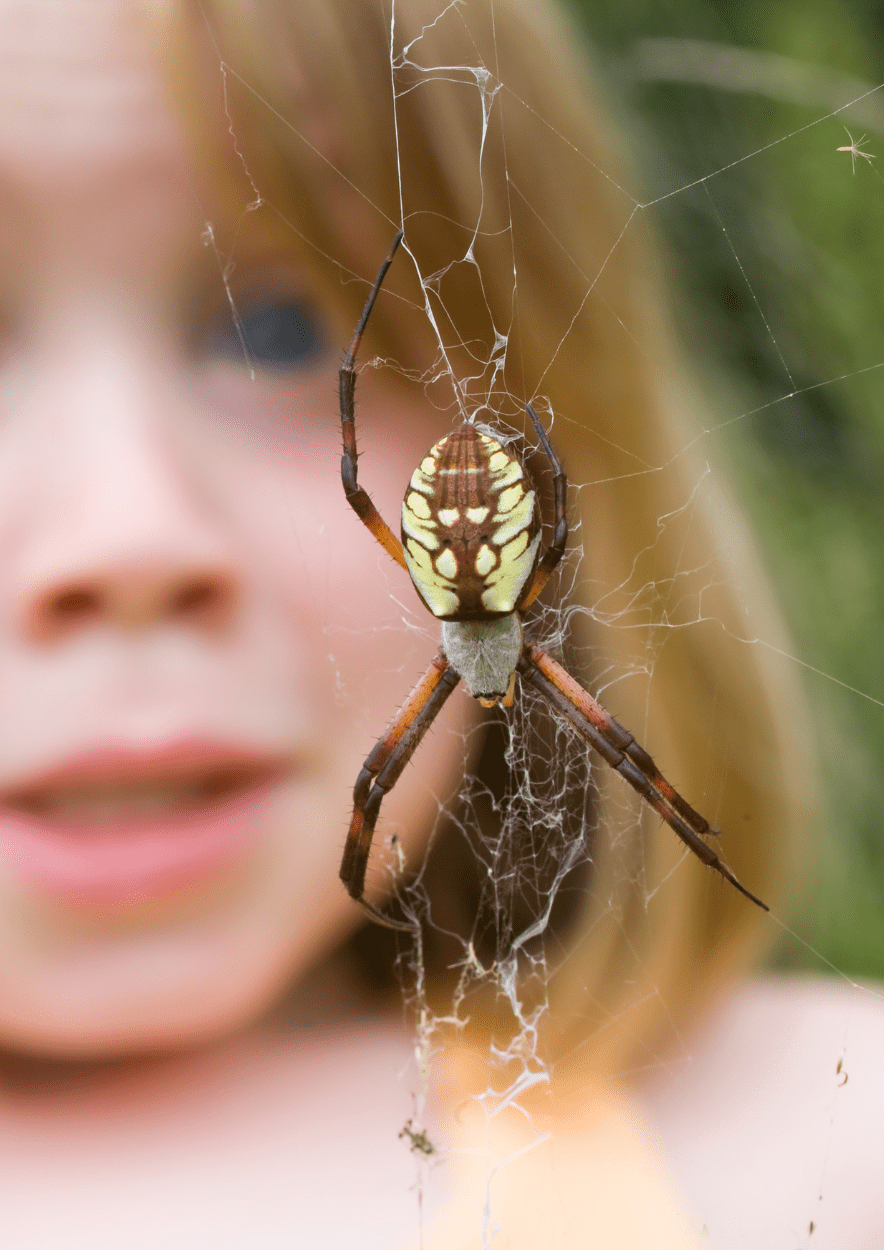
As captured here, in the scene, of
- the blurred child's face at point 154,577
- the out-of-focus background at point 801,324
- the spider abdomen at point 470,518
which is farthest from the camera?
the out-of-focus background at point 801,324

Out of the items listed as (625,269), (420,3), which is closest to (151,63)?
(420,3)

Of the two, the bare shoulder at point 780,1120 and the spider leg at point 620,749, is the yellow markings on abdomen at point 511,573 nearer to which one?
the spider leg at point 620,749

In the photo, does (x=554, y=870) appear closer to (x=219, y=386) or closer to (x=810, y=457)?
(x=219, y=386)

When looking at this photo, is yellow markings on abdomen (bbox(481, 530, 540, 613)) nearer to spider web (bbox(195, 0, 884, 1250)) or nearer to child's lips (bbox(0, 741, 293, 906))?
spider web (bbox(195, 0, 884, 1250))

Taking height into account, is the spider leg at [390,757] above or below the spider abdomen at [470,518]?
below

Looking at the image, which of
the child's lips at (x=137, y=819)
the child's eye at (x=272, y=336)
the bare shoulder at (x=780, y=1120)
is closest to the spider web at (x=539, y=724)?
the bare shoulder at (x=780, y=1120)

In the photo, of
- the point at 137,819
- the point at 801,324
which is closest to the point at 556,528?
the point at 137,819

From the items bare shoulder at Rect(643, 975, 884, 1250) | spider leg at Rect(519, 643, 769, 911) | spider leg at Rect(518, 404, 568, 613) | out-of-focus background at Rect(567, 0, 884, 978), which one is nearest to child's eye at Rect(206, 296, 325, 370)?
spider leg at Rect(518, 404, 568, 613)
